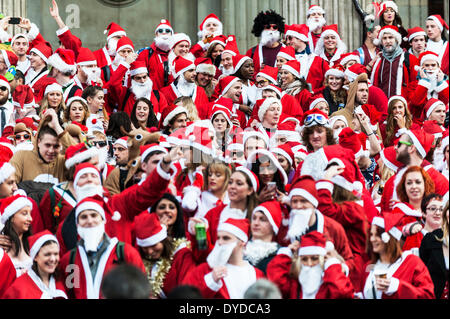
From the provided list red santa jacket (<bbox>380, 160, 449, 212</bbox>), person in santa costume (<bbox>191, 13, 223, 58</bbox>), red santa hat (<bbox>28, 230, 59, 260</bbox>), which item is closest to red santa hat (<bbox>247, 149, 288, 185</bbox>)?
red santa jacket (<bbox>380, 160, 449, 212</bbox>)

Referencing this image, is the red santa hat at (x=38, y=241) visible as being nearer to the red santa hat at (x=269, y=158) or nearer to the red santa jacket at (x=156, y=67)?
the red santa hat at (x=269, y=158)

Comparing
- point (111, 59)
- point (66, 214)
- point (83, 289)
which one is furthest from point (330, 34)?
point (83, 289)

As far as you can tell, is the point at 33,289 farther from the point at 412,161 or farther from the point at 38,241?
the point at 412,161

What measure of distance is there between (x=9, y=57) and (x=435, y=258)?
720cm

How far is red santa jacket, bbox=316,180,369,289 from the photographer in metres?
9.45

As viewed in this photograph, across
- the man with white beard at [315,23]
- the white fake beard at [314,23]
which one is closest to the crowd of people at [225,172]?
the man with white beard at [315,23]

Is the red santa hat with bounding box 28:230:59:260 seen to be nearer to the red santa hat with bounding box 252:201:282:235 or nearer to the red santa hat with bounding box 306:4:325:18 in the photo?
the red santa hat with bounding box 252:201:282:235

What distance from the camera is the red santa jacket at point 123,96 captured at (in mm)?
13586

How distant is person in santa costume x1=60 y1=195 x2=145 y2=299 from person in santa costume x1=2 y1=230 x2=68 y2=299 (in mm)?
110

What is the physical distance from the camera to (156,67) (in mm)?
14773

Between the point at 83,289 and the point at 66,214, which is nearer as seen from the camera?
the point at 83,289

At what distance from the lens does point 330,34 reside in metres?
15.7
